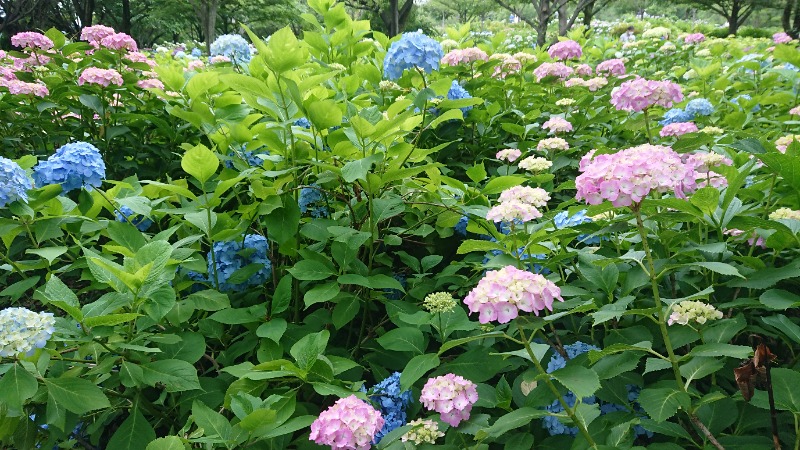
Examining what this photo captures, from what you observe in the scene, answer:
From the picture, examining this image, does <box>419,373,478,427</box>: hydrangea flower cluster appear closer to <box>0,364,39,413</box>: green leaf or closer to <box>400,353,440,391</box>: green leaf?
<box>400,353,440,391</box>: green leaf

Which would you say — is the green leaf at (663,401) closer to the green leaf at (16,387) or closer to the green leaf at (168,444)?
the green leaf at (168,444)

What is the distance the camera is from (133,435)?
1.44m

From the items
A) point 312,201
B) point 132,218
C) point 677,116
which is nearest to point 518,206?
point 312,201

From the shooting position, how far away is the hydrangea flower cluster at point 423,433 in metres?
1.27

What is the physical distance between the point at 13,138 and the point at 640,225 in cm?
341

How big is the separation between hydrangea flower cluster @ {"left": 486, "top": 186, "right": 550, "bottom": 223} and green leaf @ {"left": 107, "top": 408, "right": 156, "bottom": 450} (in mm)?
1088

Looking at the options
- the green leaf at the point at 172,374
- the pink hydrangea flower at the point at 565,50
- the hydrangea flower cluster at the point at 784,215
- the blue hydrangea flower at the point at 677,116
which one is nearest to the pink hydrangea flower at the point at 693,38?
the pink hydrangea flower at the point at 565,50

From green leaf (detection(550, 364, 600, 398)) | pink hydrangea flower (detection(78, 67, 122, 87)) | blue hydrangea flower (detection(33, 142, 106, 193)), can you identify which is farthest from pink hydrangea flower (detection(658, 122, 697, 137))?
pink hydrangea flower (detection(78, 67, 122, 87))

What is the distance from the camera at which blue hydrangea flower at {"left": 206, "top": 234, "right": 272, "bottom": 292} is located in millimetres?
1839

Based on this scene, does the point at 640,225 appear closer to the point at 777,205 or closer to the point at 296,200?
the point at 777,205

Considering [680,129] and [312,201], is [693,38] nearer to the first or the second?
[680,129]

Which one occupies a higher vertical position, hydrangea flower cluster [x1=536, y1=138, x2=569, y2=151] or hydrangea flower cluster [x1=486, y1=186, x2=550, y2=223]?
hydrangea flower cluster [x1=486, y1=186, x2=550, y2=223]

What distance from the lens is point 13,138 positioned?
312cm

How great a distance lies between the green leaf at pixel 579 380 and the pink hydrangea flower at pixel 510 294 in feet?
0.48
